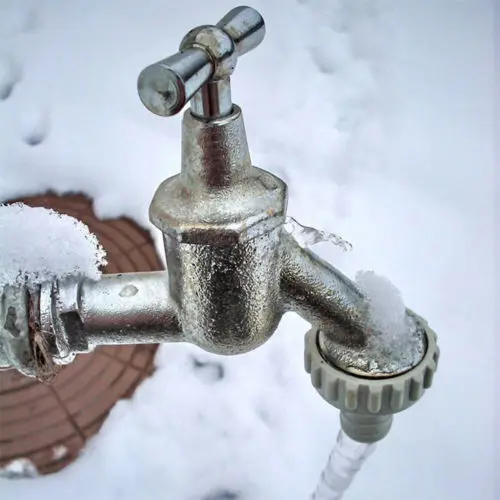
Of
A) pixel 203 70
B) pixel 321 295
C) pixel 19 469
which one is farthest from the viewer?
pixel 19 469

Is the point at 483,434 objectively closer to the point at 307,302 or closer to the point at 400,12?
the point at 307,302

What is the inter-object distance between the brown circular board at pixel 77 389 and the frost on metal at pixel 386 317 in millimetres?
333

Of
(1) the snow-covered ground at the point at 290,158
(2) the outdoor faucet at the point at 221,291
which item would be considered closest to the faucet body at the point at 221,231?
(2) the outdoor faucet at the point at 221,291

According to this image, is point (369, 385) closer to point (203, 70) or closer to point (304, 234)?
point (304, 234)

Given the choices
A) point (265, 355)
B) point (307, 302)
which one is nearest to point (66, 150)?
point (265, 355)

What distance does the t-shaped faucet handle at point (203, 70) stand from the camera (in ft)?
1.05

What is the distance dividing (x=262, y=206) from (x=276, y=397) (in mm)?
418

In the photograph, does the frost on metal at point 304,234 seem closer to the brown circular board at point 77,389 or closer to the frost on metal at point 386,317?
the frost on metal at point 386,317

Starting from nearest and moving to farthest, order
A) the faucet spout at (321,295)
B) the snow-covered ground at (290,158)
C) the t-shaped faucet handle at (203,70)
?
the t-shaped faucet handle at (203,70) → the faucet spout at (321,295) → the snow-covered ground at (290,158)

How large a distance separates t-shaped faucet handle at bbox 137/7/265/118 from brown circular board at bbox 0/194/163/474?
0.43 metres

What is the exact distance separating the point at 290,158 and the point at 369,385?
358mm

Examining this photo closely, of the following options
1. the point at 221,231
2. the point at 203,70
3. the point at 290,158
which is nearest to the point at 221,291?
the point at 221,231

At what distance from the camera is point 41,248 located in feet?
1.64

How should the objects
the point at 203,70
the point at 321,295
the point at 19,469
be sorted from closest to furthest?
the point at 203,70 → the point at 321,295 → the point at 19,469
